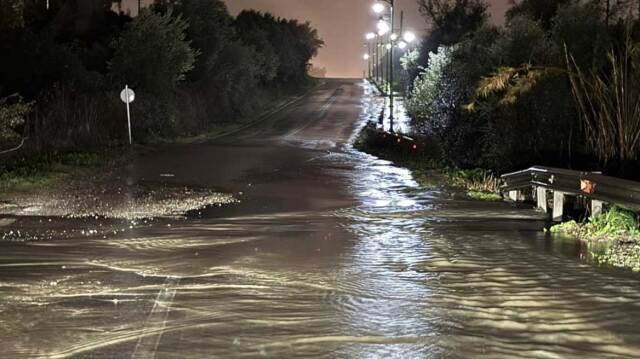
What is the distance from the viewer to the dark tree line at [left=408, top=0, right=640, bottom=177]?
14.2 m

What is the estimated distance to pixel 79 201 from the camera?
47.4 ft

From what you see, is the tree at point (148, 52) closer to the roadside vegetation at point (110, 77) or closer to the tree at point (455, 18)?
the roadside vegetation at point (110, 77)

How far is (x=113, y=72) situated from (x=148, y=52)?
230 cm

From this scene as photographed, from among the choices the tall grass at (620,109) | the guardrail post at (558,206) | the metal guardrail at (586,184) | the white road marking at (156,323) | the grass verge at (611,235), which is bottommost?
the white road marking at (156,323)

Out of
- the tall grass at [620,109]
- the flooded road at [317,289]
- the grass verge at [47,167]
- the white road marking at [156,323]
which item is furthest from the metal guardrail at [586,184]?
the grass verge at [47,167]

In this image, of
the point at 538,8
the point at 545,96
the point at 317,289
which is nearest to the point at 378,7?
the point at 538,8

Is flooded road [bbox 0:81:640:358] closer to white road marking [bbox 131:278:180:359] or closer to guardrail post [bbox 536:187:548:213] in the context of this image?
white road marking [bbox 131:278:180:359]

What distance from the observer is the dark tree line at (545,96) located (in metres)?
14.2

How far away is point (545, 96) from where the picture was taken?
19328mm

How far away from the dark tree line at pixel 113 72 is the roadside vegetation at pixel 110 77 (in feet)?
0.19

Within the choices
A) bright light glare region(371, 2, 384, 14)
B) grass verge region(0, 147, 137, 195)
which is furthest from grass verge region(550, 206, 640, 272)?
bright light glare region(371, 2, 384, 14)

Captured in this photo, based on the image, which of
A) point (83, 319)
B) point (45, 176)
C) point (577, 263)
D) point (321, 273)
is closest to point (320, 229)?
point (321, 273)

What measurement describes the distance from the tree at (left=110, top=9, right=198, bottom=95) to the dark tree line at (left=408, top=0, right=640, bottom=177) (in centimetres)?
1483

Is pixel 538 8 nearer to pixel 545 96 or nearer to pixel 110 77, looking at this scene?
pixel 545 96
